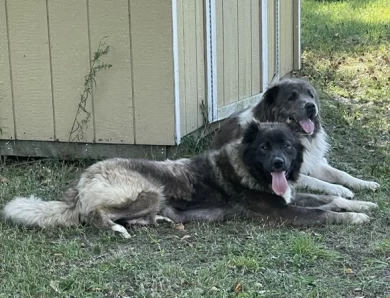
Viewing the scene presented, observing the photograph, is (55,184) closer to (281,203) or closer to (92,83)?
(92,83)

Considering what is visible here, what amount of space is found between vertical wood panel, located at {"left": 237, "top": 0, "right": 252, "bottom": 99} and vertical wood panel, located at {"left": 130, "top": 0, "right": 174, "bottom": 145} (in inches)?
85.3

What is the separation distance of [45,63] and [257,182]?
309 centimetres

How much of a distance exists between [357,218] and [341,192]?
3.20ft

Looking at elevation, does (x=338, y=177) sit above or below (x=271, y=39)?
below

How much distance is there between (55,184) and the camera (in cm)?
699

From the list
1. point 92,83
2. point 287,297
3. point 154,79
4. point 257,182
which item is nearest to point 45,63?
point 92,83

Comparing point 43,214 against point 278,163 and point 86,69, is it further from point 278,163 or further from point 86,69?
point 86,69

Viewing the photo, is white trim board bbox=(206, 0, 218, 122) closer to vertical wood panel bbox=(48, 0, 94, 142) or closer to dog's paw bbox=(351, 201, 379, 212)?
vertical wood panel bbox=(48, 0, 94, 142)

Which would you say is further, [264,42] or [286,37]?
[286,37]

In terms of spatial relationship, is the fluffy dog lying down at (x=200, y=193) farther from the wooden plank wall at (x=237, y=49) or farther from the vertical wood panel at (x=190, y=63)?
the wooden plank wall at (x=237, y=49)

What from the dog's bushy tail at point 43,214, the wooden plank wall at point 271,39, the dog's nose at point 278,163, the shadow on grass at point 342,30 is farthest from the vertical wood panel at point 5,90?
the shadow on grass at point 342,30

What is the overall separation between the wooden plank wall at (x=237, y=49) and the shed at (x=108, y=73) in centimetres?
35

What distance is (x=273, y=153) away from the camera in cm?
564

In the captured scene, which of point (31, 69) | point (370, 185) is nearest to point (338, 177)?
point (370, 185)
